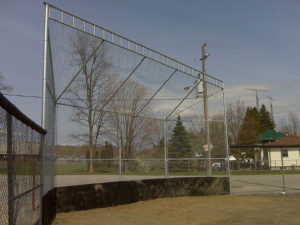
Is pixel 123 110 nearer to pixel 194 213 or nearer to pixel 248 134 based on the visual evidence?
pixel 194 213

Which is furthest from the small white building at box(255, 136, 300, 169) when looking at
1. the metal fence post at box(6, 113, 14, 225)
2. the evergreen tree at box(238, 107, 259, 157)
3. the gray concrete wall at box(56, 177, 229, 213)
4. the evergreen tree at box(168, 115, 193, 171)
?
the metal fence post at box(6, 113, 14, 225)

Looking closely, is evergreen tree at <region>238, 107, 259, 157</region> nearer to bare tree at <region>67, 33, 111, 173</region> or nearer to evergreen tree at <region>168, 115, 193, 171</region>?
evergreen tree at <region>168, 115, 193, 171</region>

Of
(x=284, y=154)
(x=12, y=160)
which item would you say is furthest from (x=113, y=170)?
(x=284, y=154)

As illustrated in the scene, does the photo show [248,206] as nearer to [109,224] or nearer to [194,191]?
[194,191]

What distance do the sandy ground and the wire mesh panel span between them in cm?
112

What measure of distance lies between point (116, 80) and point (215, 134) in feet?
17.6

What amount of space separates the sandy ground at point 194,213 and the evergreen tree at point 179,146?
1.23 meters

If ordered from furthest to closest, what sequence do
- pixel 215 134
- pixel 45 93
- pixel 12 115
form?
pixel 215 134 → pixel 45 93 → pixel 12 115

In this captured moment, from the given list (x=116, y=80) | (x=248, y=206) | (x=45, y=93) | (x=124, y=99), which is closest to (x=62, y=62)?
(x=45, y=93)

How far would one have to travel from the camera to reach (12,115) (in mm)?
2701

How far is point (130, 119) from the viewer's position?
9.70m

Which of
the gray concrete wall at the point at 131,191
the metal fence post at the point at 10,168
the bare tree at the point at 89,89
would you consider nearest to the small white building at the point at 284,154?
the gray concrete wall at the point at 131,191

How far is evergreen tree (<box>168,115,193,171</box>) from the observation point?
11083mm

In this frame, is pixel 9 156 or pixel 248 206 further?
pixel 248 206
